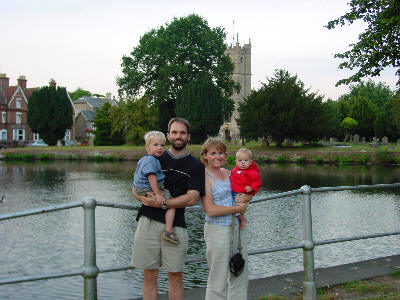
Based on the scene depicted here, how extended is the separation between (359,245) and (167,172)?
9.35 metres

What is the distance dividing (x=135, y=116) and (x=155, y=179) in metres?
54.7

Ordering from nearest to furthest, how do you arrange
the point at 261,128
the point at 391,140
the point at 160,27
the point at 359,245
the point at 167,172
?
the point at 167,172 → the point at 359,245 → the point at 261,128 → the point at 160,27 → the point at 391,140

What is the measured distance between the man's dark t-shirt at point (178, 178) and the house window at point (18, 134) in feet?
240

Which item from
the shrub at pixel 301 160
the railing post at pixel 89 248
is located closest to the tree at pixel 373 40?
the railing post at pixel 89 248

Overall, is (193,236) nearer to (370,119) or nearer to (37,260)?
(37,260)

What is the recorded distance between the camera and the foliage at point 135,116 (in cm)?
5800

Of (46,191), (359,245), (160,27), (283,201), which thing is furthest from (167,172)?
(160,27)

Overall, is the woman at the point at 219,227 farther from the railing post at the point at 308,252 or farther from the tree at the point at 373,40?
the tree at the point at 373,40

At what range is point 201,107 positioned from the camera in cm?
5666

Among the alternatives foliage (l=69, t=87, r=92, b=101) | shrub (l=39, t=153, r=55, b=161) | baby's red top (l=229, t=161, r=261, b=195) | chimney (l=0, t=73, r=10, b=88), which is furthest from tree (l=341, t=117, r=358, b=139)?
foliage (l=69, t=87, r=92, b=101)

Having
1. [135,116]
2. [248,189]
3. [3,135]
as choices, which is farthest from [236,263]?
[3,135]

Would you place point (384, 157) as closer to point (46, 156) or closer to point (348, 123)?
point (348, 123)

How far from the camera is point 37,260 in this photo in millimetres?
11172

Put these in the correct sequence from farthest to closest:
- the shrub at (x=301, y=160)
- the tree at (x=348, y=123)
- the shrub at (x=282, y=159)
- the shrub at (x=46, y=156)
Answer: the tree at (x=348, y=123) → the shrub at (x=46, y=156) → the shrub at (x=282, y=159) → the shrub at (x=301, y=160)
